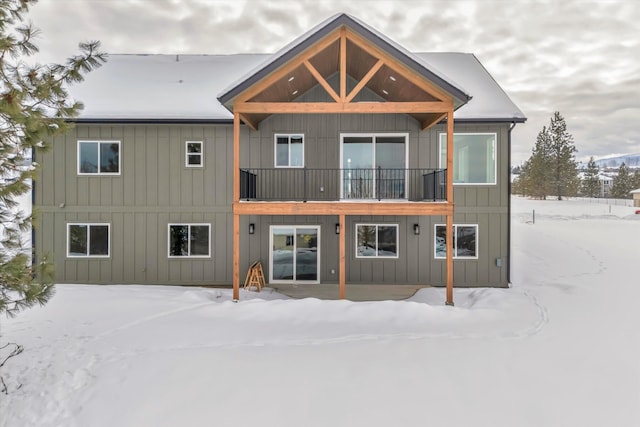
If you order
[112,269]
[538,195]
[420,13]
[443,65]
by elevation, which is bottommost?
[112,269]

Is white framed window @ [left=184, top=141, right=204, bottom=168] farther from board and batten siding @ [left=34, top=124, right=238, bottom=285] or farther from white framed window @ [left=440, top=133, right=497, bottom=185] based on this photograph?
white framed window @ [left=440, top=133, right=497, bottom=185]

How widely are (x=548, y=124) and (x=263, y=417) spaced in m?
57.0

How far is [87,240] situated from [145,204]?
2.29 meters

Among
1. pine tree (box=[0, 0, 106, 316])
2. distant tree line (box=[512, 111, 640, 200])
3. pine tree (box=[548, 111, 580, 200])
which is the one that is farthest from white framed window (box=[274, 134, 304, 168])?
pine tree (box=[548, 111, 580, 200])

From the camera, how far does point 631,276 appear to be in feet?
40.7

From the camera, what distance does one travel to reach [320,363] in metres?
5.62

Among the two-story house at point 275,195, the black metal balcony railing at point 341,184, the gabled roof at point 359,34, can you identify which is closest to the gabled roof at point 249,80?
the gabled roof at point 359,34

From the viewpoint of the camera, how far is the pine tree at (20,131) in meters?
4.46

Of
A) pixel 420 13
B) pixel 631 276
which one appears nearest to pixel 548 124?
pixel 420 13

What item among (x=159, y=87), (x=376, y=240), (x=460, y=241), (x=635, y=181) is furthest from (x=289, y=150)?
(x=635, y=181)

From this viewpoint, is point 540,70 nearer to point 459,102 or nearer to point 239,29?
point 239,29

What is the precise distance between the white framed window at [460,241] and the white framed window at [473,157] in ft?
4.99

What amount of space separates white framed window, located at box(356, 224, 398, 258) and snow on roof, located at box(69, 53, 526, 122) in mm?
4290

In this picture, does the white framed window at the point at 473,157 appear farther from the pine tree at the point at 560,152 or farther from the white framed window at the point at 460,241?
the pine tree at the point at 560,152
